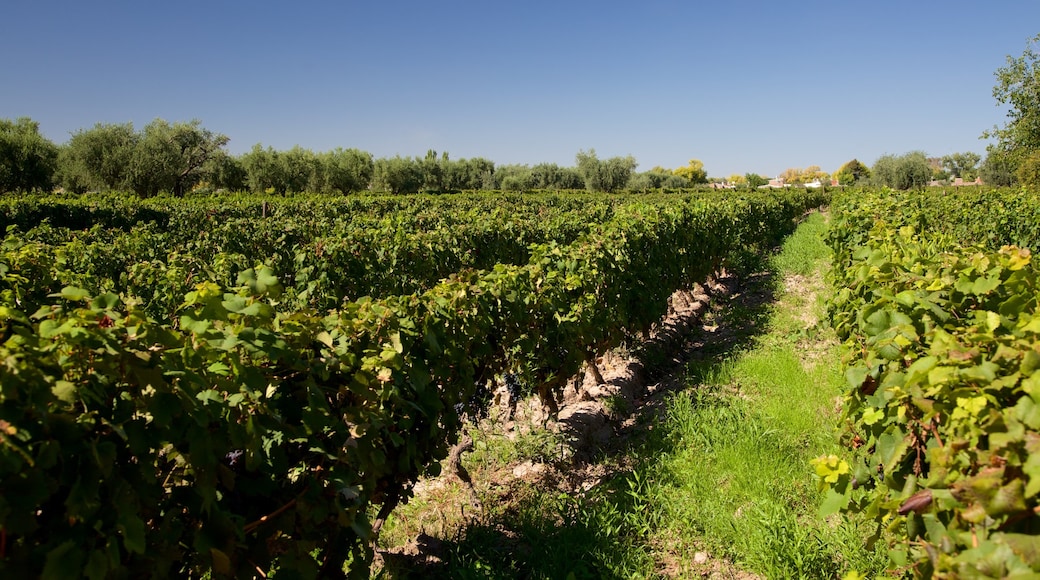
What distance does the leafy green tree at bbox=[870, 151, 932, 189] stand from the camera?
71875 millimetres

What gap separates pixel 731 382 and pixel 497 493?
298cm

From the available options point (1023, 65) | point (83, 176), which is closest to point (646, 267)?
point (1023, 65)

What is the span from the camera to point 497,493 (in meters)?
3.97

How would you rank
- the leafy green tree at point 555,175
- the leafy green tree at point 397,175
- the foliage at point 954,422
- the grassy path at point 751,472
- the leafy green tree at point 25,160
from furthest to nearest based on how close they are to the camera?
the leafy green tree at point 555,175 → the leafy green tree at point 397,175 → the leafy green tree at point 25,160 → the grassy path at point 751,472 → the foliage at point 954,422

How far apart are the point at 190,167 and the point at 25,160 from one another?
12.2 m

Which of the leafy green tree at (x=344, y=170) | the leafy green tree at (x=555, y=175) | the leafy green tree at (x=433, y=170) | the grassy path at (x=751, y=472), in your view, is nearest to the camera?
the grassy path at (x=751, y=472)

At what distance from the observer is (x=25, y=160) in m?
39.4

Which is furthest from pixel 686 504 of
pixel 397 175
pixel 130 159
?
pixel 397 175

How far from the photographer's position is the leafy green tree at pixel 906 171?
236 ft

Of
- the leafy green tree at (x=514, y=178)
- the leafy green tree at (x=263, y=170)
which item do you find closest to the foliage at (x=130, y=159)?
the leafy green tree at (x=263, y=170)

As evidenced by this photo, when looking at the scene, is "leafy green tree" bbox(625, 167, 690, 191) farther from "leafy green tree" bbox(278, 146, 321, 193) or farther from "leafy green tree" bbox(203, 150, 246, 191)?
"leafy green tree" bbox(203, 150, 246, 191)

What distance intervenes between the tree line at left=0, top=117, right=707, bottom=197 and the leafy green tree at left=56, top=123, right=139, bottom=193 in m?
0.07

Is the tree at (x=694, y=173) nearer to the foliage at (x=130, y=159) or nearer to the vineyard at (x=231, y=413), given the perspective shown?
the foliage at (x=130, y=159)

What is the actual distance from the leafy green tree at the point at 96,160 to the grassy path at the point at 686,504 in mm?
52569
